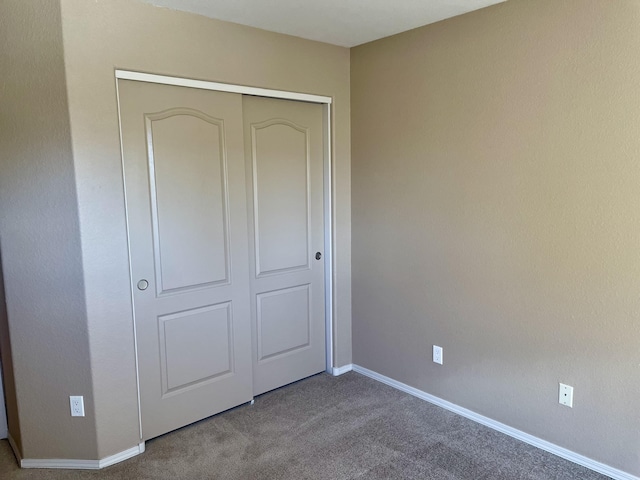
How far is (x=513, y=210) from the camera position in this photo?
2.57 meters

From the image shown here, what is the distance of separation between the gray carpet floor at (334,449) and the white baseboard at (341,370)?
1.34 feet

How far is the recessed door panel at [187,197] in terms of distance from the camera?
2.60m

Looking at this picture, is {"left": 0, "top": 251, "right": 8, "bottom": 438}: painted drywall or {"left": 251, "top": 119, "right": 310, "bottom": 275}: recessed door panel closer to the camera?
{"left": 0, "top": 251, "right": 8, "bottom": 438}: painted drywall

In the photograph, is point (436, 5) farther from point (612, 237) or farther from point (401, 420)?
point (401, 420)

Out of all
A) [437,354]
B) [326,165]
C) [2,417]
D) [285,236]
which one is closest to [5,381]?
[2,417]

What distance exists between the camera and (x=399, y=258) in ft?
10.5

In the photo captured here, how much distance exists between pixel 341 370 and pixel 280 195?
56.0 inches

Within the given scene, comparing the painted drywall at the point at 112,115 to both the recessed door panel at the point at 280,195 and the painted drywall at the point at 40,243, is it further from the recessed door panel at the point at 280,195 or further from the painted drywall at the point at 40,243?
the recessed door panel at the point at 280,195

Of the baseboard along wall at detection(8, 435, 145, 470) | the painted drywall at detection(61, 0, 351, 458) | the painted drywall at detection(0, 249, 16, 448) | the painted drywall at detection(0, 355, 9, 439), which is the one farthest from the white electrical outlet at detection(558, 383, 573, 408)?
the painted drywall at detection(0, 355, 9, 439)

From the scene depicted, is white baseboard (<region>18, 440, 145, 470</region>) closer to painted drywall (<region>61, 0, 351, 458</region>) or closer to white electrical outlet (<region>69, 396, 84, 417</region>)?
painted drywall (<region>61, 0, 351, 458</region>)

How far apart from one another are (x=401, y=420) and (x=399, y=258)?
1032mm

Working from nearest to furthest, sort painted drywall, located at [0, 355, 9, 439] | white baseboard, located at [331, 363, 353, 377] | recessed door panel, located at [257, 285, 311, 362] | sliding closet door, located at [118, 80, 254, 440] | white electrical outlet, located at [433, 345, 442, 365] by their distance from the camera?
sliding closet door, located at [118, 80, 254, 440] < painted drywall, located at [0, 355, 9, 439] < white electrical outlet, located at [433, 345, 442, 365] < recessed door panel, located at [257, 285, 311, 362] < white baseboard, located at [331, 363, 353, 377]

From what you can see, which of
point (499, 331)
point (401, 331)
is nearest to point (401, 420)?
point (401, 331)

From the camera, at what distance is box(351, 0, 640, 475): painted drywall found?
2207 millimetres
